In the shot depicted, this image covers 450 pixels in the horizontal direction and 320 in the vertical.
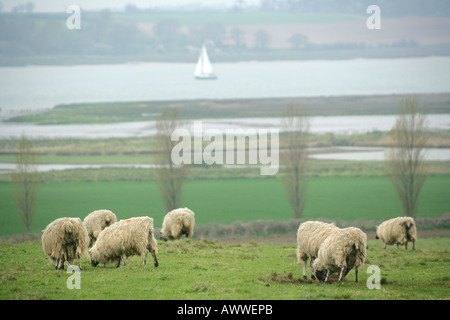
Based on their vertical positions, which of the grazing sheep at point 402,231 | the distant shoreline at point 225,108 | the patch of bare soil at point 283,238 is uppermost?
the distant shoreline at point 225,108

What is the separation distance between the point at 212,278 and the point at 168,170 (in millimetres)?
28264

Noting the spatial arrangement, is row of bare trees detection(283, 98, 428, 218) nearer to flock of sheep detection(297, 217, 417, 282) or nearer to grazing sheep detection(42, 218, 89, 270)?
flock of sheep detection(297, 217, 417, 282)

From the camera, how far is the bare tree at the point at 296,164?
45562 millimetres

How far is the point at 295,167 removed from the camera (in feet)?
152

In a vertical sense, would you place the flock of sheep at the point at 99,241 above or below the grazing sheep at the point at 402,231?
above

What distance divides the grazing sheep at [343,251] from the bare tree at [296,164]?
2715cm

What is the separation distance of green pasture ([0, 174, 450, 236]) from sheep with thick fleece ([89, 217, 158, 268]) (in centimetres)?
2224

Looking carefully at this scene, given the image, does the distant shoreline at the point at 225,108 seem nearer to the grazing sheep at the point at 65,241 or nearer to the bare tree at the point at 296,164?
the bare tree at the point at 296,164

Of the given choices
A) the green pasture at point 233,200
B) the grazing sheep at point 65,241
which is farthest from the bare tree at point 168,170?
the grazing sheep at point 65,241

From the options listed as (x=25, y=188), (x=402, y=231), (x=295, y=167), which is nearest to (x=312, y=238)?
(x=402, y=231)

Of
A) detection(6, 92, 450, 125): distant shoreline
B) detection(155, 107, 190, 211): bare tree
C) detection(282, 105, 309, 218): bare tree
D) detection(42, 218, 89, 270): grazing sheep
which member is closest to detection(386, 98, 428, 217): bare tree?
detection(282, 105, 309, 218): bare tree

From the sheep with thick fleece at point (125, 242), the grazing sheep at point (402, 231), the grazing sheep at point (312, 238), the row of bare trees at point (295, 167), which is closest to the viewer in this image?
the grazing sheep at point (312, 238)

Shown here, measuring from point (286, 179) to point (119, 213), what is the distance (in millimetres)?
13541

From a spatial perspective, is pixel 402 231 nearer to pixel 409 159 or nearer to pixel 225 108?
pixel 409 159
